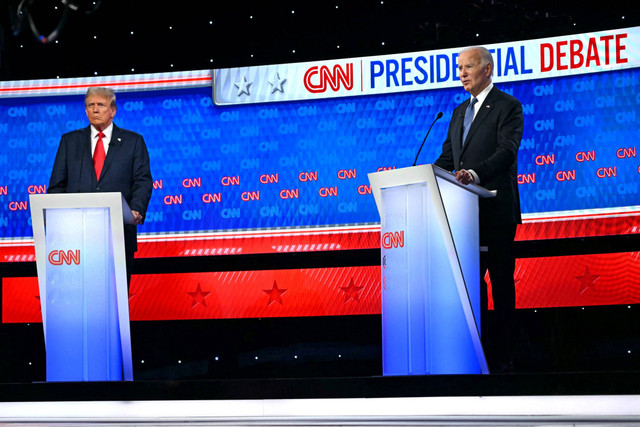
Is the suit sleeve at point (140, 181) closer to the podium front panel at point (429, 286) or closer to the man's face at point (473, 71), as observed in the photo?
the podium front panel at point (429, 286)

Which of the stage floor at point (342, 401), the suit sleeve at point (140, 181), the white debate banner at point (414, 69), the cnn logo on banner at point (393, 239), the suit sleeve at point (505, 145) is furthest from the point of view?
the white debate banner at point (414, 69)

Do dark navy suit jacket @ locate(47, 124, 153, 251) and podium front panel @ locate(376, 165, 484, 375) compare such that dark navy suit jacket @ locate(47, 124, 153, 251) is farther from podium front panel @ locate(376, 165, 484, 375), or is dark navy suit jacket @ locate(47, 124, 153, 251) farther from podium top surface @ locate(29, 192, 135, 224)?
podium front panel @ locate(376, 165, 484, 375)

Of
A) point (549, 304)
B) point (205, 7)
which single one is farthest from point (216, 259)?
point (549, 304)

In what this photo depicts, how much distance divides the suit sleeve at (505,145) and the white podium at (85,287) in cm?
159

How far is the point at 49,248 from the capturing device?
3314 mm

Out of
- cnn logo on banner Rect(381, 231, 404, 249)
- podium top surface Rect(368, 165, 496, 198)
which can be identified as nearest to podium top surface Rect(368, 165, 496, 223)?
podium top surface Rect(368, 165, 496, 198)

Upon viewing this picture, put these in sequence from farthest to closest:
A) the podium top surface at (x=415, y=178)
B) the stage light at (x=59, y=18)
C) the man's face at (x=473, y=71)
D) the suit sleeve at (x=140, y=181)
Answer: the stage light at (x=59, y=18)
the suit sleeve at (x=140, y=181)
the man's face at (x=473, y=71)
the podium top surface at (x=415, y=178)

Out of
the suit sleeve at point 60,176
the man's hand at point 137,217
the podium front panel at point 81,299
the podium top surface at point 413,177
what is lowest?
the podium front panel at point 81,299

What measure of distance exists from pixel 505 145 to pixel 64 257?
1974mm

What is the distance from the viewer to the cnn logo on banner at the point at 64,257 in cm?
331

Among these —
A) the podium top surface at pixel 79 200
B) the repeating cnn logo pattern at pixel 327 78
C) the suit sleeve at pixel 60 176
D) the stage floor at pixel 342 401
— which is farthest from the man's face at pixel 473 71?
the suit sleeve at pixel 60 176

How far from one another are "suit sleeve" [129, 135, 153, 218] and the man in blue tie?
1.54 m

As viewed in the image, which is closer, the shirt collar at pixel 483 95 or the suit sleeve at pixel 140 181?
the shirt collar at pixel 483 95

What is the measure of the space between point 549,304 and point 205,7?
2732mm
